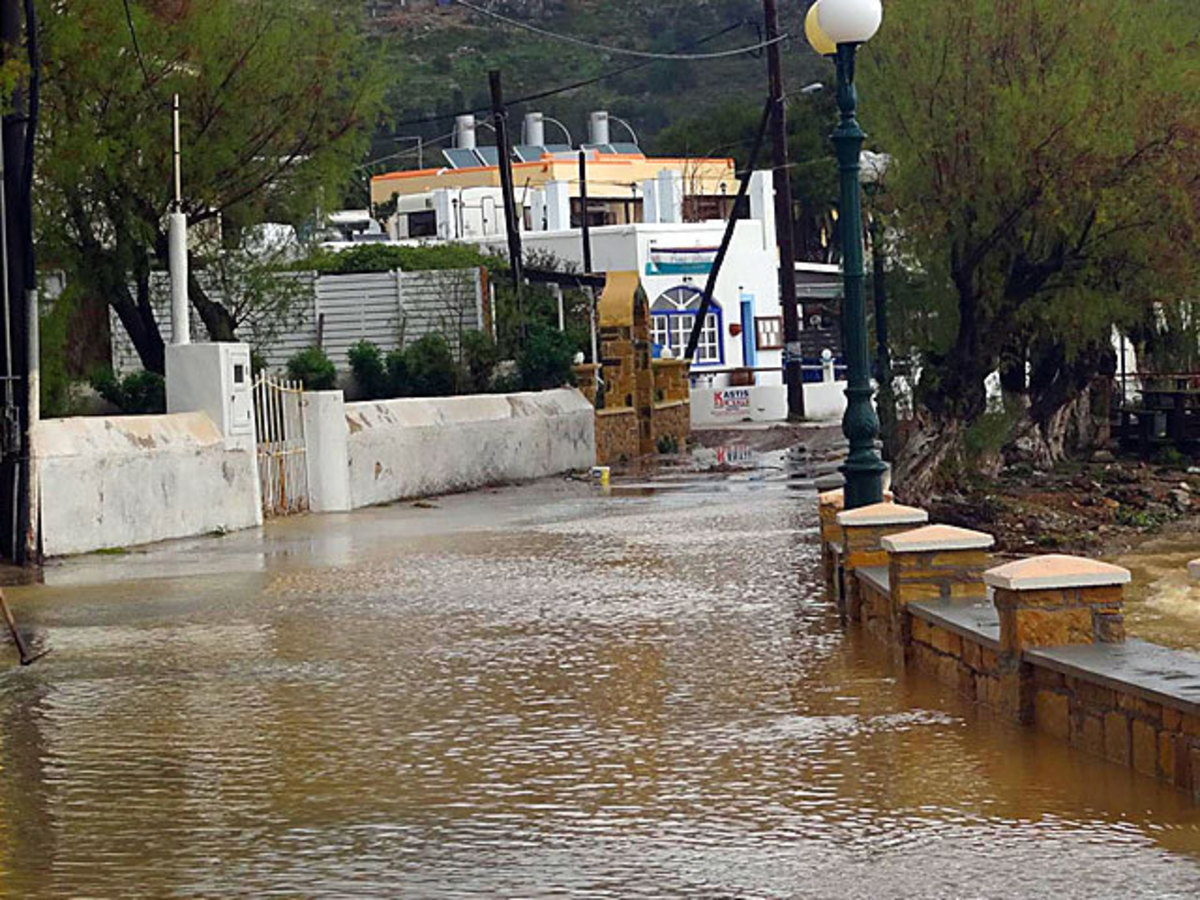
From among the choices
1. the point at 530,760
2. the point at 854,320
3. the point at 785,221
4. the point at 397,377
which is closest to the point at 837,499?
the point at 854,320

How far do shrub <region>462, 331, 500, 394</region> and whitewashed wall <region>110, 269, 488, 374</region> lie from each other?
139 centimetres

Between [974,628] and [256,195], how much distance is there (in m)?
21.5

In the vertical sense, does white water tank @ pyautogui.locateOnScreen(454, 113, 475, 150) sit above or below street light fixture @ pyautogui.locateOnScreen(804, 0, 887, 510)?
above

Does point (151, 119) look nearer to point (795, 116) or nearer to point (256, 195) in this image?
point (256, 195)

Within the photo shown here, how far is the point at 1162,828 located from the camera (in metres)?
7.72

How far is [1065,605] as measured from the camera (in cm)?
953

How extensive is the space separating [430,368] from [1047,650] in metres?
29.4

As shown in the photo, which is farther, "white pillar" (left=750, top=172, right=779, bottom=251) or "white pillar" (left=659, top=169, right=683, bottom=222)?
"white pillar" (left=659, top=169, right=683, bottom=222)

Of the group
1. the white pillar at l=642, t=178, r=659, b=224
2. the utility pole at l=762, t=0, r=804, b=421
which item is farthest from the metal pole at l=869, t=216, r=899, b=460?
the white pillar at l=642, t=178, r=659, b=224

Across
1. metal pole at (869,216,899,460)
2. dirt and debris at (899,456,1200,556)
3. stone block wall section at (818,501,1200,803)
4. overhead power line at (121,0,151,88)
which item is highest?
overhead power line at (121,0,151,88)

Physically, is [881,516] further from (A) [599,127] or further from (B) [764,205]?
(A) [599,127]

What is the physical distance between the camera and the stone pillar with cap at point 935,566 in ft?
38.6

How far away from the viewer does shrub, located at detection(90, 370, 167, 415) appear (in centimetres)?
3055

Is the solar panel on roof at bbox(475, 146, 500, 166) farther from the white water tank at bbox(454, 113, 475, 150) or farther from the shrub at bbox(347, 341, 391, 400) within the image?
the shrub at bbox(347, 341, 391, 400)
